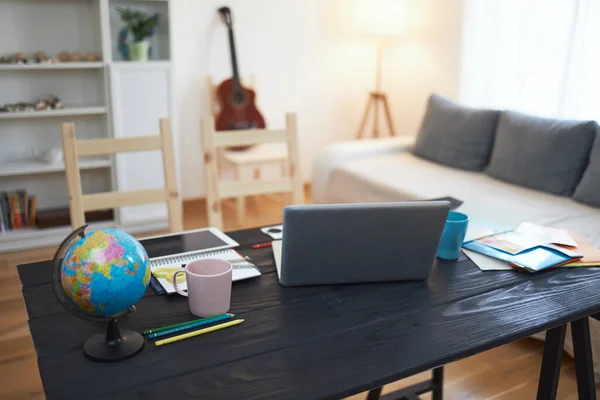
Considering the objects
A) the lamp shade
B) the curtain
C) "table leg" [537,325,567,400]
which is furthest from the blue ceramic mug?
the lamp shade

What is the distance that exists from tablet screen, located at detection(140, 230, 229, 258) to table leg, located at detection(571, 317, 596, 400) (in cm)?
84

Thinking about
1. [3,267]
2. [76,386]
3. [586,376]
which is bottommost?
[3,267]

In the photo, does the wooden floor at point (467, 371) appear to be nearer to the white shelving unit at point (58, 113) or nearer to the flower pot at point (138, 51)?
the white shelving unit at point (58, 113)

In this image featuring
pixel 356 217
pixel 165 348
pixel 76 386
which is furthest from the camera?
pixel 356 217

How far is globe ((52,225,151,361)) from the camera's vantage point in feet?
2.90

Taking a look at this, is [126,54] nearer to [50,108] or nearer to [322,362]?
[50,108]

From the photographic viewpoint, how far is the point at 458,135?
124 inches

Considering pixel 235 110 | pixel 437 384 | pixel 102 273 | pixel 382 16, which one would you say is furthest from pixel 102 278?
pixel 382 16

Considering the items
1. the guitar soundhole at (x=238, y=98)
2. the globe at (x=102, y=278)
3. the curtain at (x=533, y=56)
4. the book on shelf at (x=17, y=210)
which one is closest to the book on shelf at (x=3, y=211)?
the book on shelf at (x=17, y=210)

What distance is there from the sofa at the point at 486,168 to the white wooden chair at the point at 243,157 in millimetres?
294

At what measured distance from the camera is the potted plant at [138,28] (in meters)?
3.18

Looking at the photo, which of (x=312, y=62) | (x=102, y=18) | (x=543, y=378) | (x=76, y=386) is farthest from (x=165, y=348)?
(x=312, y=62)

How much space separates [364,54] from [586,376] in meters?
3.39

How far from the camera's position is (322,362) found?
3.07 ft
